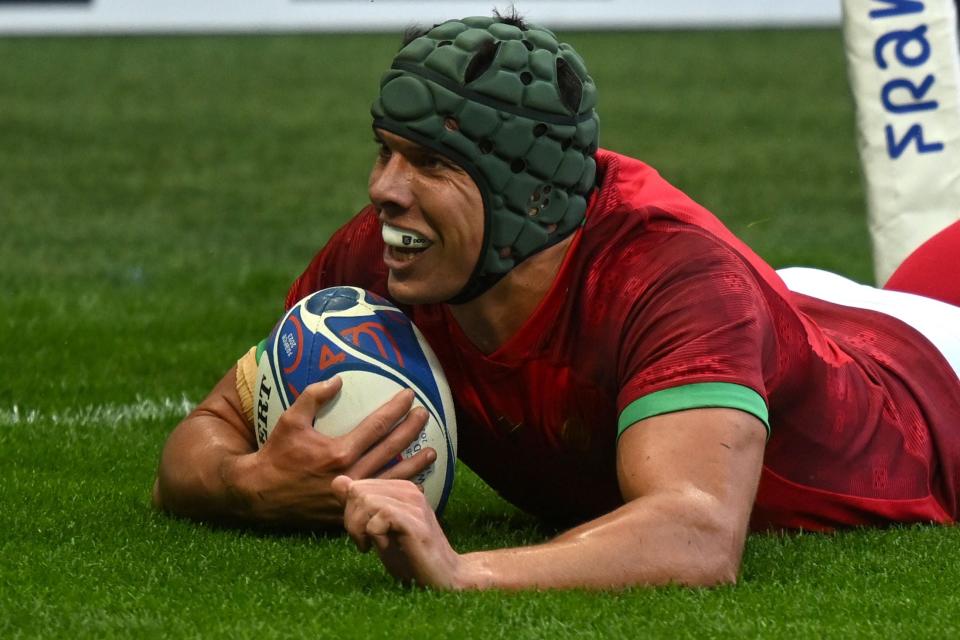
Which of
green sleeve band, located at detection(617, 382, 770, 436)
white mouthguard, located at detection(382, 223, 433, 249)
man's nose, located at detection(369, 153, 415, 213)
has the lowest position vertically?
green sleeve band, located at detection(617, 382, 770, 436)

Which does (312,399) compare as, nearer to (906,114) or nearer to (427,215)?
(427,215)

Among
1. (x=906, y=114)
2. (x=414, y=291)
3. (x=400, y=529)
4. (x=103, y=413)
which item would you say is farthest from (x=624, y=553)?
(x=906, y=114)

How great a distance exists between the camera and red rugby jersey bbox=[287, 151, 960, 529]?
4094 millimetres

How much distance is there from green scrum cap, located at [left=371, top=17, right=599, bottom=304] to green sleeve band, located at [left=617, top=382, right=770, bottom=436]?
55 cm

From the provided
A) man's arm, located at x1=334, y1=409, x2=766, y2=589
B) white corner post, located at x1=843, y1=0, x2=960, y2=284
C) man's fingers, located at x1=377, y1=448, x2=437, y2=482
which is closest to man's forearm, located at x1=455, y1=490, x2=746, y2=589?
man's arm, located at x1=334, y1=409, x2=766, y2=589

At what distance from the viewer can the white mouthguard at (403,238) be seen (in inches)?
167

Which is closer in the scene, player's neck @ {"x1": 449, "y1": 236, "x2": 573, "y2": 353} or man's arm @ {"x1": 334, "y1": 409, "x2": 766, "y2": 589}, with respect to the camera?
man's arm @ {"x1": 334, "y1": 409, "x2": 766, "y2": 589}

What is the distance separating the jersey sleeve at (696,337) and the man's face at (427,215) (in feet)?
1.36

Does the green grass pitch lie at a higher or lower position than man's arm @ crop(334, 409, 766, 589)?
lower

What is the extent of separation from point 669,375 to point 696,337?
115mm

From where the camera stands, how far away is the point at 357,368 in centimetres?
444

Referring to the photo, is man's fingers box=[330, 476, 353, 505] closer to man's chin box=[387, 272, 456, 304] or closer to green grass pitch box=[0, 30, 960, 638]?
green grass pitch box=[0, 30, 960, 638]

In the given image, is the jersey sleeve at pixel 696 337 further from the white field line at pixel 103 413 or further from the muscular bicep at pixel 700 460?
the white field line at pixel 103 413

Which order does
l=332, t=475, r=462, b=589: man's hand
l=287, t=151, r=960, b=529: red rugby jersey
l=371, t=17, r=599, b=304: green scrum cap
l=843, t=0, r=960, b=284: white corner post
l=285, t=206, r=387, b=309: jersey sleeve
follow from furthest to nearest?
l=843, t=0, r=960, b=284: white corner post → l=285, t=206, r=387, b=309: jersey sleeve → l=371, t=17, r=599, b=304: green scrum cap → l=287, t=151, r=960, b=529: red rugby jersey → l=332, t=475, r=462, b=589: man's hand
